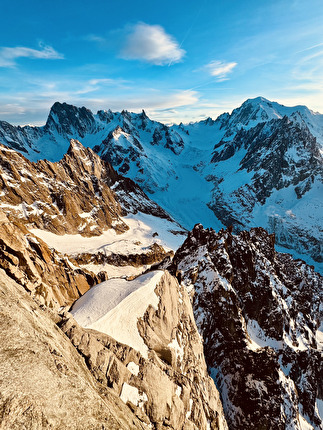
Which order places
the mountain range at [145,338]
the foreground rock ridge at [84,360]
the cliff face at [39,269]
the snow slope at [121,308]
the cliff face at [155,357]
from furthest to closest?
1. the snow slope at [121,308]
2. the cliff face at [39,269]
3. the cliff face at [155,357]
4. the mountain range at [145,338]
5. the foreground rock ridge at [84,360]

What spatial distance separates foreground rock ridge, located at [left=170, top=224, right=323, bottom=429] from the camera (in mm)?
33781

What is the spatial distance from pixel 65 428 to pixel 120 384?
798 centimetres

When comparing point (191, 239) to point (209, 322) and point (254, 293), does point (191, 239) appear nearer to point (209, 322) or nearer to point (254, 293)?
point (254, 293)

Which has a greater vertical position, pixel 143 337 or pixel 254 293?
pixel 143 337

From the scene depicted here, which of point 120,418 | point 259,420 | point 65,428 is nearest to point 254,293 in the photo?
point 259,420

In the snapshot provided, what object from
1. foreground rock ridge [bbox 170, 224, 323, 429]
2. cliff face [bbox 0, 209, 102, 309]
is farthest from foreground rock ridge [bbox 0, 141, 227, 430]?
foreground rock ridge [bbox 170, 224, 323, 429]

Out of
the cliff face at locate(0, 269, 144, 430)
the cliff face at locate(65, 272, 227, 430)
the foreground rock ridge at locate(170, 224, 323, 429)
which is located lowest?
the foreground rock ridge at locate(170, 224, 323, 429)

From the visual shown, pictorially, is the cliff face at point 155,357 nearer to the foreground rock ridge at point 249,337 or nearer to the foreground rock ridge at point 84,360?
the foreground rock ridge at point 84,360

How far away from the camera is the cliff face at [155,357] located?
1850 cm

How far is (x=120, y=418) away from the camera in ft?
47.1

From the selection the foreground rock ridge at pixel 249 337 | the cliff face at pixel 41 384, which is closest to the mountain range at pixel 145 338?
the cliff face at pixel 41 384

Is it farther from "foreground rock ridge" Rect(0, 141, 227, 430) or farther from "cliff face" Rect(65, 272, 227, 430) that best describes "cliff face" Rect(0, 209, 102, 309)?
"cliff face" Rect(65, 272, 227, 430)

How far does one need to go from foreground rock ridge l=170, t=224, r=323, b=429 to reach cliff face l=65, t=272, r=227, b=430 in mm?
6805

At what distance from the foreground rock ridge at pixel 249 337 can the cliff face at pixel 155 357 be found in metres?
6.81
